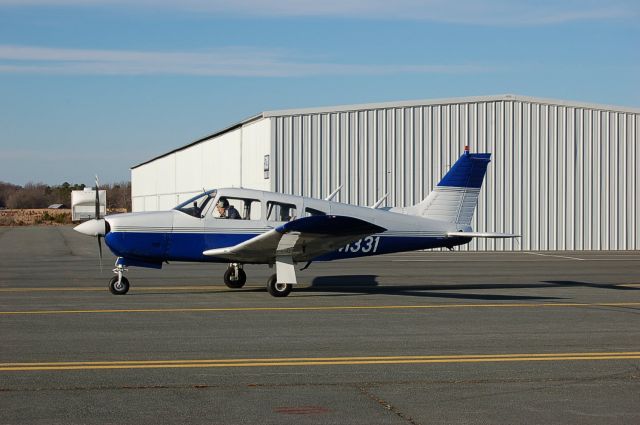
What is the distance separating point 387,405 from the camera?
23.1 ft

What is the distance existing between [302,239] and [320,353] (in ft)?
20.0

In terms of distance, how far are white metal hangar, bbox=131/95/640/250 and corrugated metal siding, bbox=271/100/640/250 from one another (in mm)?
39

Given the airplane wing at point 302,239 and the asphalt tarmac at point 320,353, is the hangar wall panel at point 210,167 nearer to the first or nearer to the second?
the airplane wing at point 302,239

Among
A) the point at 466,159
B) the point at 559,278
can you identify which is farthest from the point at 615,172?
the point at 466,159

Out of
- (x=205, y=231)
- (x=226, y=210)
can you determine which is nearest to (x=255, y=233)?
(x=226, y=210)

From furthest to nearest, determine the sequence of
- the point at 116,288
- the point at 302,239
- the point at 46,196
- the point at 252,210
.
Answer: the point at 46,196
the point at 252,210
the point at 116,288
the point at 302,239

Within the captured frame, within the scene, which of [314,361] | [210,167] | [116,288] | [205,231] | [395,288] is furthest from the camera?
[210,167]

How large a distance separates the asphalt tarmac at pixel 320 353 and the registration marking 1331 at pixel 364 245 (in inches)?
30.7

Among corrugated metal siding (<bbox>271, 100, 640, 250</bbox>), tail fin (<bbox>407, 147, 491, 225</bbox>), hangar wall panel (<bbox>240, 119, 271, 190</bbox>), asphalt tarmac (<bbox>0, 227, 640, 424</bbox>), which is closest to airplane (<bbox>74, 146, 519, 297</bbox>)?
tail fin (<bbox>407, 147, 491, 225</bbox>)

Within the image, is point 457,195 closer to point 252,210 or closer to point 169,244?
point 252,210

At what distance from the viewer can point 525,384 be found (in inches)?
311

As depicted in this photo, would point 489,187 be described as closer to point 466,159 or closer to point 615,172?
point 615,172

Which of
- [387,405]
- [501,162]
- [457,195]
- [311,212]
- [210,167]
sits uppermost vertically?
[210,167]

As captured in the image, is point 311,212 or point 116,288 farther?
point 311,212
